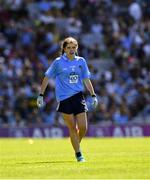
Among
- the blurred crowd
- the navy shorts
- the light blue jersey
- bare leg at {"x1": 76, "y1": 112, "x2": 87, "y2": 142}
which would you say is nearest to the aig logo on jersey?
the light blue jersey

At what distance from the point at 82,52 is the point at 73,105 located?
67.8ft

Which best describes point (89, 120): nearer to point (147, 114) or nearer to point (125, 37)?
point (147, 114)

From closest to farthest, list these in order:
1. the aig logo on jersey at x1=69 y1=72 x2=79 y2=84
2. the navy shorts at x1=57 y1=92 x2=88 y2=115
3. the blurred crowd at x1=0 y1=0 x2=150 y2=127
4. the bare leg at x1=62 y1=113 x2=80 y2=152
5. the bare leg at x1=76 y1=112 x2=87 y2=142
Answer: the bare leg at x1=62 y1=113 x2=80 y2=152
the bare leg at x1=76 y1=112 x2=87 y2=142
the navy shorts at x1=57 y1=92 x2=88 y2=115
the aig logo on jersey at x1=69 y1=72 x2=79 y2=84
the blurred crowd at x1=0 y1=0 x2=150 y2=127

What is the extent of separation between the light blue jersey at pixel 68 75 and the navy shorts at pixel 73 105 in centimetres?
9

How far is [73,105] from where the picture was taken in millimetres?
17828

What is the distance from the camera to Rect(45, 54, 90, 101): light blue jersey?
1789 cm

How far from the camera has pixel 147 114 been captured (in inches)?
A: 1410

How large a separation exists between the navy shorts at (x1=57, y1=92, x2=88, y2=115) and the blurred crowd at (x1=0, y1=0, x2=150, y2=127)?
16.7 m

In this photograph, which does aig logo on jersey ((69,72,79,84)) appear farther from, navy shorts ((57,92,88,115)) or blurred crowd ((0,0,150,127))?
blurred crowd ((0,0,150,127))

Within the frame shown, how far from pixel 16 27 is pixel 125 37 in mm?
5155

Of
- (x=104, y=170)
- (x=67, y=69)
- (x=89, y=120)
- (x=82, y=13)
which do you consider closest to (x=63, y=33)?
(x=82, y=13)

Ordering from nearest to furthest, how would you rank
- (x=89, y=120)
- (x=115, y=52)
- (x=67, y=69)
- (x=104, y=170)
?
(x=104, y=170)
(x=67, y=69)
(x=89, y=120)
(x=115, y=52)

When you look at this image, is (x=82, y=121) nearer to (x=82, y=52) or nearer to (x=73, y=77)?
(x=73, y=77)

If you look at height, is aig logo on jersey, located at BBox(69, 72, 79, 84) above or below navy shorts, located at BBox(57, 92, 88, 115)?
above
